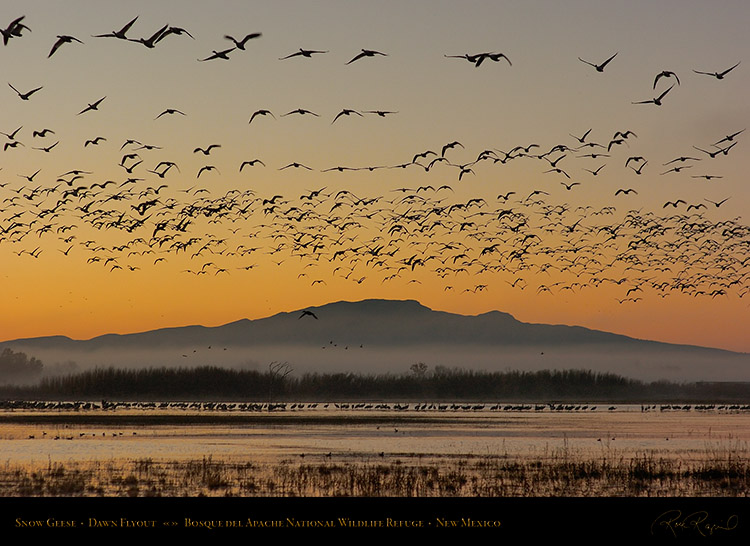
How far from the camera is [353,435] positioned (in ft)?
206

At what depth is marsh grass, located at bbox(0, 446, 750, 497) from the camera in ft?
117

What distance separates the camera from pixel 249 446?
177 feet

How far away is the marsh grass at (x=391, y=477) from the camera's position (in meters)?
35.7

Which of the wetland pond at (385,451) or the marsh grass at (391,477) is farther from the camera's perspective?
the wetland pond at (385,451)
